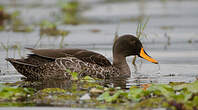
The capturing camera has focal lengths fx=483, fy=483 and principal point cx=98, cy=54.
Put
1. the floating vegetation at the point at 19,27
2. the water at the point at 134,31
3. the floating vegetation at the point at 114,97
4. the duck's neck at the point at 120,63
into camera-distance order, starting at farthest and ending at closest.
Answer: the floating vegetation at the point at 19,27, the water at the point at 134,31, the duck's neck at the point at 120,63, the floating vegetation at the point at 114,97

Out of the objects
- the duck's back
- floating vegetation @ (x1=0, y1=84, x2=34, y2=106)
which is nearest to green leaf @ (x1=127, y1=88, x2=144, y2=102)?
floating vegetation @ (x1=0, y1=84, x2=34, y2=106)

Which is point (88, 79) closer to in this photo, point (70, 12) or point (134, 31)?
point (134, 31)

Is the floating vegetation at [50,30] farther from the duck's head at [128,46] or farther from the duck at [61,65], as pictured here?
the duck at [61,65]

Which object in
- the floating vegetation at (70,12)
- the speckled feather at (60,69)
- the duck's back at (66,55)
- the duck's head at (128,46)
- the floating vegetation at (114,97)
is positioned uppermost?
the floating vegetation at (70,12)

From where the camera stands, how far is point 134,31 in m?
15.6

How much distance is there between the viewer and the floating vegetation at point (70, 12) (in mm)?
19022

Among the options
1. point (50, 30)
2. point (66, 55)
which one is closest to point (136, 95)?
point (66, 55)

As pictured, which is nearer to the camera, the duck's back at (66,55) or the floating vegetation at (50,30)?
the duck's back at (66,55)

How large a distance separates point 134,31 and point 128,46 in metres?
5.74

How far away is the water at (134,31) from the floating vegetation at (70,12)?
21.3 inches

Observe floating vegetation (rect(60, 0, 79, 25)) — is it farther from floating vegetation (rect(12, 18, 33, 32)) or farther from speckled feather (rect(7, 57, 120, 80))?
speckled feather (rect(7, 57, 120, 80))

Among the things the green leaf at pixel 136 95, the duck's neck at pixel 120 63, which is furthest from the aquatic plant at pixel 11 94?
the duck's neck at pixel 120 63

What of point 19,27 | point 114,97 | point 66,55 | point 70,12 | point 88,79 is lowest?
point 114,97

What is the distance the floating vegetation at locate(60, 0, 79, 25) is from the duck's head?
28.5 ft
